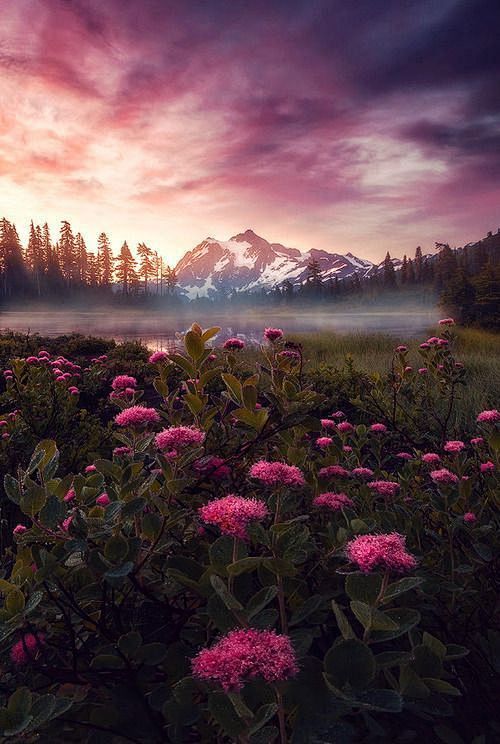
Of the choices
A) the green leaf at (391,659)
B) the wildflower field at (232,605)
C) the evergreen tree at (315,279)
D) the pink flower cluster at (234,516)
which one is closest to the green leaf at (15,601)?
the wildflower field at (232,605)

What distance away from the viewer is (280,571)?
1078 mm

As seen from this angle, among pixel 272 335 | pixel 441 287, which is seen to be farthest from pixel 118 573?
pixel 441 287

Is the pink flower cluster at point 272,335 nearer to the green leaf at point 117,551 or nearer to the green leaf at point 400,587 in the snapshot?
the green leaf at point 117,551

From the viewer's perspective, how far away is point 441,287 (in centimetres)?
6862

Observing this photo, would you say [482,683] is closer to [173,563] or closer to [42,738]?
[173,563]

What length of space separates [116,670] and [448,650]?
90 cm

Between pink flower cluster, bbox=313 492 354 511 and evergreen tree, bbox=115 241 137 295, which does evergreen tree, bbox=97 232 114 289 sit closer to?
evergreen tree, bbox=115 241 137 295

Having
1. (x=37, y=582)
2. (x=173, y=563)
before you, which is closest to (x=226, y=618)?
(x=173, y=563)

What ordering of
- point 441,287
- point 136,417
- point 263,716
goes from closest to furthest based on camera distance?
point 263,716 → point 136,417 → point 441,287

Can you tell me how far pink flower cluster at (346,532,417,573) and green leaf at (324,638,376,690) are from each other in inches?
7.3

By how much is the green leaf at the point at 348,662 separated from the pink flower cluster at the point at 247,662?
80mm

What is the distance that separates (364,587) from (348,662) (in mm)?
182

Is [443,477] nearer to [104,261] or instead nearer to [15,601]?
[15,601]

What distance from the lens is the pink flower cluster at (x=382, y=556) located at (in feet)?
3.37
